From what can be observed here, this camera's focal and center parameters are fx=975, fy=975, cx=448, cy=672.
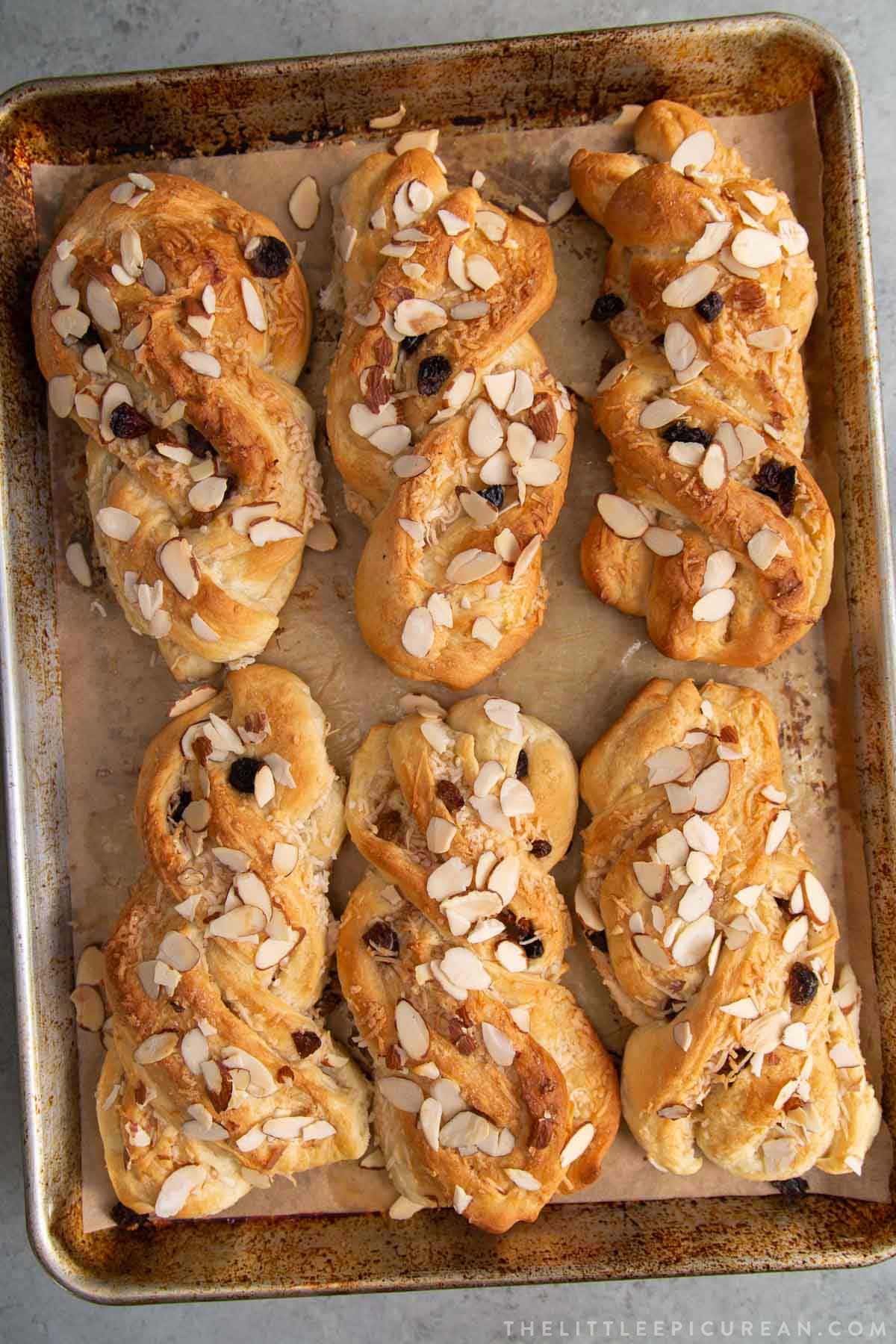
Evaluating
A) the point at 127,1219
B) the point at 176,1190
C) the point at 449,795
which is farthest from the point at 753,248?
the point at 127,1219

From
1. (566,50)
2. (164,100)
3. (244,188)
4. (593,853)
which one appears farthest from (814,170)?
(593,853)

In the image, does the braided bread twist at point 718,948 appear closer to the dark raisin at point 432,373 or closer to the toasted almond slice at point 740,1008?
the toasted almond slice at point 740,1008

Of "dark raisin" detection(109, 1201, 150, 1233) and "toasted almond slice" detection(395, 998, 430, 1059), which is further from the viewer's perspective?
"dark raisin" detection(109, 1201, 150, 1233)

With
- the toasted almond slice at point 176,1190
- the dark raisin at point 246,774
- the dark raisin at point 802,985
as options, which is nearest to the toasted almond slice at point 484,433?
the dark raisin at point 246,774

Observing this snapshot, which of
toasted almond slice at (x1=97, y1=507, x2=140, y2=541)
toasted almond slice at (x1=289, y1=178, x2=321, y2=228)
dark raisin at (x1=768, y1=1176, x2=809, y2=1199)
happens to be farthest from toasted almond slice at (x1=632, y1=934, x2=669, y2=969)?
toasted almond slice at (x1=289, y1=178, x2=321, y2=228)

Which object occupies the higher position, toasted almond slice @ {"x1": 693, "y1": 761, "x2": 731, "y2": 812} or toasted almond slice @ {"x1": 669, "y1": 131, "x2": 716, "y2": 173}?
toasted almond slice @ {"x1": 669, "y1": 131, "x2": 716, "y2": 173}

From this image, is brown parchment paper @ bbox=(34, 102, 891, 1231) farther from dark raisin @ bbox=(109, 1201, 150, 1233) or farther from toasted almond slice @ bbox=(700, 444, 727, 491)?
toasted almond slice @ bbox=(700, 444, 727, 491)
